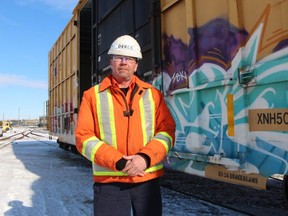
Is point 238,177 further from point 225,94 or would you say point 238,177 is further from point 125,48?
point 125,48

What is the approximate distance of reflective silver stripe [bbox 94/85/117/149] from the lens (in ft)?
7.10

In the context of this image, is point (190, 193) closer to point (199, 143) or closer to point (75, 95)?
point (199, 143)

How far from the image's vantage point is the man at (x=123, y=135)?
6.95 ft

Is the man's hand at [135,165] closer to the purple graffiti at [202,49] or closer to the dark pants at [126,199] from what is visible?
the dark pants at [126,199]

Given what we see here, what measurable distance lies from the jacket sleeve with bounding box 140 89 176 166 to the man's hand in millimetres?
63

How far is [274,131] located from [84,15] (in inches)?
285

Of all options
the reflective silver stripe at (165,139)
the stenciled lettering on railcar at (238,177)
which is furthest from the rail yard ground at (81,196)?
the reflective silver stripe at (165,139)

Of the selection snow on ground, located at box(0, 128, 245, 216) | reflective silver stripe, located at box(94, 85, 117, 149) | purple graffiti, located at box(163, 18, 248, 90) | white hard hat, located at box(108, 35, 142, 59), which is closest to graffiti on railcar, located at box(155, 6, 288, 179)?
purple graffiti, located at box(163, 18, 248, 90)

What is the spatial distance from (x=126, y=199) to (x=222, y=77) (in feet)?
5.77

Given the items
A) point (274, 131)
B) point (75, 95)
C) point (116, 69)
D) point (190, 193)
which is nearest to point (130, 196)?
point (116, 69)

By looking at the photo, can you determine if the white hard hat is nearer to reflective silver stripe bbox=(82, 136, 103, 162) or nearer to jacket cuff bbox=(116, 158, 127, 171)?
reflective silver stripe bbox=(82, 136, 103, 162)

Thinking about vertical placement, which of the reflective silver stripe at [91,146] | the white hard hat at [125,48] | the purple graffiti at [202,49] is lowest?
the reflective silver stripe at [91,146]

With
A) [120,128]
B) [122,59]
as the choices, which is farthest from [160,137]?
[122,59]

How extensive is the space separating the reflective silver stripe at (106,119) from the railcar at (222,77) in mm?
1382
